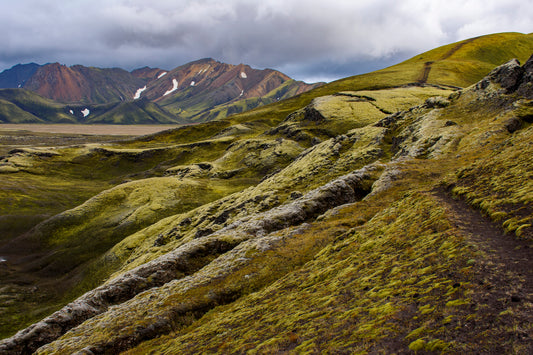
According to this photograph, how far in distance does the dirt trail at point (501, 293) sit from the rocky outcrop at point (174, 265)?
20906 mm

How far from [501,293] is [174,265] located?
27773mm

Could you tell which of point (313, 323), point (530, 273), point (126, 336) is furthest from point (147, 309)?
point (530, 273)

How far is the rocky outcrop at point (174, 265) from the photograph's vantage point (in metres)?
24.8

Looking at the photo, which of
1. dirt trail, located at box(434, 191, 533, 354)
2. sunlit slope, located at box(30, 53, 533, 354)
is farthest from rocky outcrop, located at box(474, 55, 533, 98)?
dirt trail, located at box(434, 191, 533, 354)

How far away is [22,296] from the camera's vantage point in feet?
181

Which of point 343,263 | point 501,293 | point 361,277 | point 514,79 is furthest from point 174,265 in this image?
point 514,79

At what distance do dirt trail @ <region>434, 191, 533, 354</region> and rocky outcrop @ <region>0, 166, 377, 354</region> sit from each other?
20.9 meters

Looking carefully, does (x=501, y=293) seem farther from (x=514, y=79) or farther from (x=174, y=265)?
(x=514, y=79)

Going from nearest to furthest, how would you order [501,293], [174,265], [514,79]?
[501,293] → [174,265] → [514,79]

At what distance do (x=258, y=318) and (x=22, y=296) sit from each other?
66068 millimetres

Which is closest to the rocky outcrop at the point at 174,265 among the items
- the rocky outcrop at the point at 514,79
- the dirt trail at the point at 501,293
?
the dirt trail at the point at 501,293

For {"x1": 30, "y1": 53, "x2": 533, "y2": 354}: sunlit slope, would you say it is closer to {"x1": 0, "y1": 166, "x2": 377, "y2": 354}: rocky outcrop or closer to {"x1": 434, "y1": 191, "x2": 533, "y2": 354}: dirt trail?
{"x1": 434, "y1": 191, "x2": 533, "y2": 354}: dirt trail

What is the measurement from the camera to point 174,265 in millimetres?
29312

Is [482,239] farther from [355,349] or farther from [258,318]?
[258,318]
